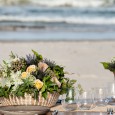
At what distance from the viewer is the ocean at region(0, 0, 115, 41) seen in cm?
1028

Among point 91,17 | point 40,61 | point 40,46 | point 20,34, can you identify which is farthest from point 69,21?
point 40,61

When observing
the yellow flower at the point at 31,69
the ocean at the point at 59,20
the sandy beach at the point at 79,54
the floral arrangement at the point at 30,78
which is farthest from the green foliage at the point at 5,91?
the ocean at the point at 59,20

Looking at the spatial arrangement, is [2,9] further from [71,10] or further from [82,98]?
[82,98]

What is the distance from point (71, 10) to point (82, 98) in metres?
13.1

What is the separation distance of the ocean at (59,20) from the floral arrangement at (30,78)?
274 inches

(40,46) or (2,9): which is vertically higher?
(2,9)

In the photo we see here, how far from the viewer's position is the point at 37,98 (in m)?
2.30

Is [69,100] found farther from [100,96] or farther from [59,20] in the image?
[59,20]

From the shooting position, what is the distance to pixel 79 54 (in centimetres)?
794

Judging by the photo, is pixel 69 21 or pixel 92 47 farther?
pixel 69 21

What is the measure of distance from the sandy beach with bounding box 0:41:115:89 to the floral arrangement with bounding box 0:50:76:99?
3.52 meters

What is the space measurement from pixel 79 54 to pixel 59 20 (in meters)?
5.88

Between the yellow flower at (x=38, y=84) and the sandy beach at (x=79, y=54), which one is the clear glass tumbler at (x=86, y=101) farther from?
the sandy beach at (x=79, y=54)

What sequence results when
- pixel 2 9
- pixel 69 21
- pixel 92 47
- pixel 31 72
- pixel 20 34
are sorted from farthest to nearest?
1. pixel 2 9
2. pixel 69 21
3. pixel 20 34
4. pixel 92 47
5. pixel 31 72
